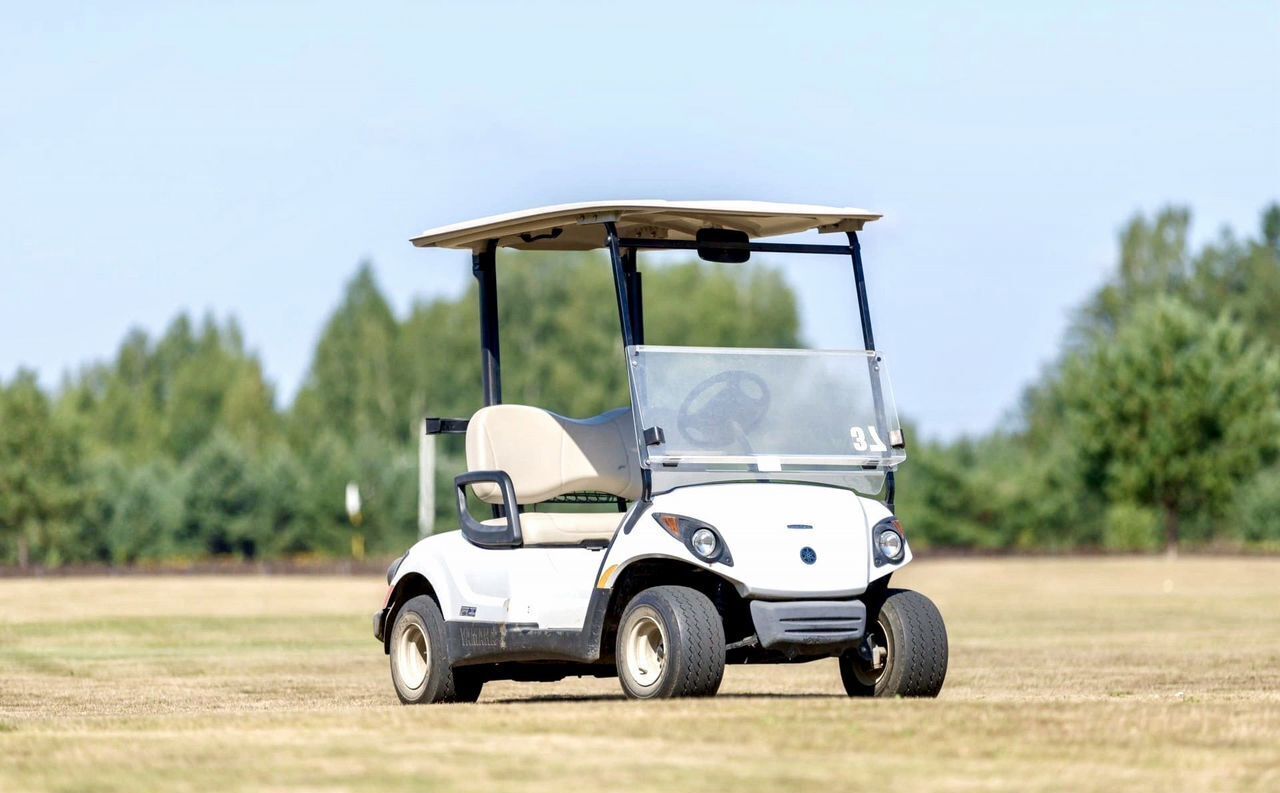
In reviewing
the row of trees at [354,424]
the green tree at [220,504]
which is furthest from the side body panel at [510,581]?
the green tree at [220,504]

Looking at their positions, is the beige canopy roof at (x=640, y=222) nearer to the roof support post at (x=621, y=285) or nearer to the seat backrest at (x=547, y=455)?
the roof support post at (x=621, y=285)

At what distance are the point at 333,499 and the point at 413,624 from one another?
7282 cm

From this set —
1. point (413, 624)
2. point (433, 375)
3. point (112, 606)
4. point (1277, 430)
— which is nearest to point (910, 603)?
point (413, 624)

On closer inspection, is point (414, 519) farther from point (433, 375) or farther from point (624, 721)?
point (624, 721)

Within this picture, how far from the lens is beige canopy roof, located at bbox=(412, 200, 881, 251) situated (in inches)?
503

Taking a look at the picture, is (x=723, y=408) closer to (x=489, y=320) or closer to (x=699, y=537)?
(x=699, y=537)

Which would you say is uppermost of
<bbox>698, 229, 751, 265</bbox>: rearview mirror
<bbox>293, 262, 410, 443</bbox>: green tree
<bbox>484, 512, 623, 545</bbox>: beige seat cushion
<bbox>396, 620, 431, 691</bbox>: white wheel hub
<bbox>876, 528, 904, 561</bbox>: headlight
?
<bbox>293, 262, 410, 443</bbox>: green tree

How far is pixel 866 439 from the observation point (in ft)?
42.1

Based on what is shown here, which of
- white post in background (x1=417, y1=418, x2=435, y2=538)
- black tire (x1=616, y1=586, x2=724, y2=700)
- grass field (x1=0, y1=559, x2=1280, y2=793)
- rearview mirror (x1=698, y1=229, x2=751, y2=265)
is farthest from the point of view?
white post in background (x1=417, y1=418, x2=435, y2=538)

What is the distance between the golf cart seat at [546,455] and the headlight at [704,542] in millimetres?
1862

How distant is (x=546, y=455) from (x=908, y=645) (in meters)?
2.81

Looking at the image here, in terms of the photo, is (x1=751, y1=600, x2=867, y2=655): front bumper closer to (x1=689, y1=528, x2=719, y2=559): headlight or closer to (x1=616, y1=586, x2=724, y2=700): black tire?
(x1=616, y1=586, x2=724, y2=700): black tire

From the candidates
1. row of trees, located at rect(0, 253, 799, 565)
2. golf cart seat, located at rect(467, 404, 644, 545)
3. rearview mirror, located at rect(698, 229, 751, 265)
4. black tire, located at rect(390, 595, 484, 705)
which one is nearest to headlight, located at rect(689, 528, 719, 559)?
golf cart seat, located at rect(467, 404, 644, 545)

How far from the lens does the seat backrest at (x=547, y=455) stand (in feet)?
44.0
